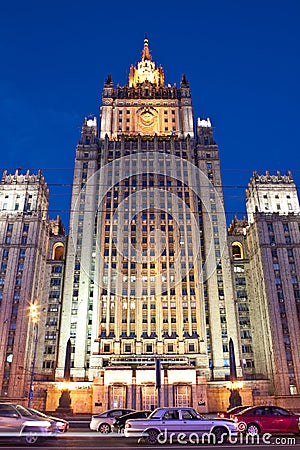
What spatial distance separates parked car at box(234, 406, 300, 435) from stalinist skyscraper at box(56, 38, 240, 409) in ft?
→ 144

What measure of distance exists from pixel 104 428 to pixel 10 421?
27.2 ft

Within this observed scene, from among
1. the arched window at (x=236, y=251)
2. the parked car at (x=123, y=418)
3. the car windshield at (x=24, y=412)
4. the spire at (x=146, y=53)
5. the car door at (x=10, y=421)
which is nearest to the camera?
the car door at (x=10, y=421)

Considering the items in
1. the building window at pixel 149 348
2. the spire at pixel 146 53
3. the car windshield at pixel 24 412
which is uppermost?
the spire at pixel 146 53

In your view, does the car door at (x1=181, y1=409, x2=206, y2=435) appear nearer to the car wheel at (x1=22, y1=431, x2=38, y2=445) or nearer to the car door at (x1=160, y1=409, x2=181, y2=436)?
the car door at (x1=160, y1=409, x2=181, y2=436)

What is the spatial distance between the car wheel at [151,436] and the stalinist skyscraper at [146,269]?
46.8 metres

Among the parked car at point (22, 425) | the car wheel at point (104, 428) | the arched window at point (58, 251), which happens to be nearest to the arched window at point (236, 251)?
the arched window at point (58, 251)

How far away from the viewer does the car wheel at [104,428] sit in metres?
24.0

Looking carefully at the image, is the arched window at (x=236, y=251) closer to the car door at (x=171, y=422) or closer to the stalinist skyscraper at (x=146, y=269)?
the stalinist skyscraper at (x=146, y=269)

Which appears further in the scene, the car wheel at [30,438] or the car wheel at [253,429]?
the car wheel at [253,429]

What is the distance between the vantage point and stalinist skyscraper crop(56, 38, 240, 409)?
67500 millimetres

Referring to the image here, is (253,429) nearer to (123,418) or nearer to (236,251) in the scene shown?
(123,418)

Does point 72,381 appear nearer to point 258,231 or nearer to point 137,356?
point 137,356

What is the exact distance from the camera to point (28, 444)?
16641mm

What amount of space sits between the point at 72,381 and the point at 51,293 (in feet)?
63.3
